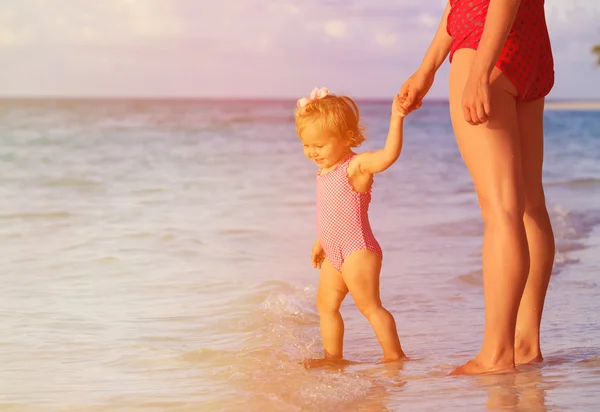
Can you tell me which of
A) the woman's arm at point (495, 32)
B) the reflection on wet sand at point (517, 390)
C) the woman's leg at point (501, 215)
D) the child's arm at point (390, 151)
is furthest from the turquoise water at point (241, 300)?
the woman's arm at point (495, 32)

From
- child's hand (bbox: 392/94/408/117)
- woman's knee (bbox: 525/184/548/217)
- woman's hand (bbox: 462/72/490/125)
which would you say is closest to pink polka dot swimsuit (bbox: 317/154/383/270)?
child's hand (bbox: 392/94/408/117)

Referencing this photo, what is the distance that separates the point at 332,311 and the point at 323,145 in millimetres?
569

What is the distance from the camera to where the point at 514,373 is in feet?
9.46

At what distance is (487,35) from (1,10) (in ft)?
112

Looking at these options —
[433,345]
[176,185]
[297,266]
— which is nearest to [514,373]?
[433,345]

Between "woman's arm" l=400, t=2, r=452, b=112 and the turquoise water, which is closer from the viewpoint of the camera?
the turquoise water

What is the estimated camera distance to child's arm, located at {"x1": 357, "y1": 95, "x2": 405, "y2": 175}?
3.10 metres

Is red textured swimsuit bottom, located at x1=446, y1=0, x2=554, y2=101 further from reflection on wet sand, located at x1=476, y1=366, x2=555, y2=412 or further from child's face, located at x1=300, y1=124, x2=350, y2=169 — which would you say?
reflection on wet sand, located at x1=476, y1=366, x2=555, y2=412

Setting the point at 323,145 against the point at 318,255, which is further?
the point at 318,255

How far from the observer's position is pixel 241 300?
463cm

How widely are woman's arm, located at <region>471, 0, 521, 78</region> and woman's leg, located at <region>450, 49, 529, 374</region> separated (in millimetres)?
82

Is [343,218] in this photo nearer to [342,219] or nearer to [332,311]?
[342,219]

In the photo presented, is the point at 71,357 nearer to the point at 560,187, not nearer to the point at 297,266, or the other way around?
the point at 297,266

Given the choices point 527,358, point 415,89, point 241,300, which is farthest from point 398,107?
point 241,300
